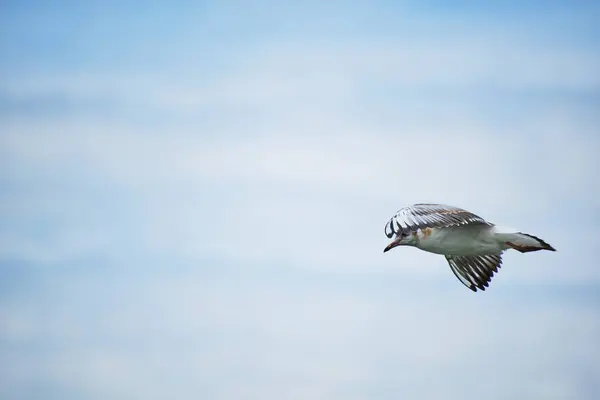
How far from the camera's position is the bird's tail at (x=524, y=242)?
3438cm

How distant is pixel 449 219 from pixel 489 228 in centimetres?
189

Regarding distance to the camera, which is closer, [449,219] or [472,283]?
[449,219]

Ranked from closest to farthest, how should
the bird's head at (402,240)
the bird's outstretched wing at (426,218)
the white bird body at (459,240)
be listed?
1. the bird's outstretched wing at (426,218)
2. the bird's head at (402,240)
3. the white bird body at (459,240)

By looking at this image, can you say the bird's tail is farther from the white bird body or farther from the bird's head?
the bird's head

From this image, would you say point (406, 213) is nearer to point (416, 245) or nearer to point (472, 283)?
point (416, 245)

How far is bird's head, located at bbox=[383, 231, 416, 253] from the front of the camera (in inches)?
1363

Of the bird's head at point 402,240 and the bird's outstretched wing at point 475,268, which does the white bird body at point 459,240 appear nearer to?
the bird's head at point 402,240

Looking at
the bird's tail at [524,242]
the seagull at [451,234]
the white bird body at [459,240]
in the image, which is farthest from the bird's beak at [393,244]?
the bird's tail at [524,242]

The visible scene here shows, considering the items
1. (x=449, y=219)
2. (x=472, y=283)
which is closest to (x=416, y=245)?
(x=449, y=219)

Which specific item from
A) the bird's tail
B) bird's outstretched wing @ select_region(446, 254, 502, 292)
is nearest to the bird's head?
the bird's tail

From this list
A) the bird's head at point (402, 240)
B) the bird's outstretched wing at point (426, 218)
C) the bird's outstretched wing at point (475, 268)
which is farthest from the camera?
the bird's outstretched wing at point (475, 268)

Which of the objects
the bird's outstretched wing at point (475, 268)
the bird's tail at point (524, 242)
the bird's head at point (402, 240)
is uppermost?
the bird's outstretched wing at point (475, 268)

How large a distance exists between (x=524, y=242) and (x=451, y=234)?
7.24 feet

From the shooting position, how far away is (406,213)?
3412cm
